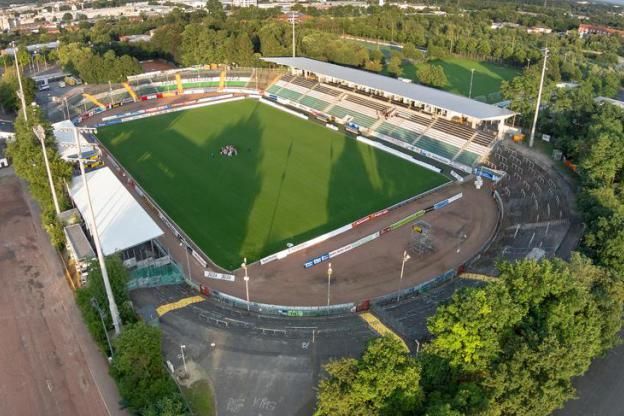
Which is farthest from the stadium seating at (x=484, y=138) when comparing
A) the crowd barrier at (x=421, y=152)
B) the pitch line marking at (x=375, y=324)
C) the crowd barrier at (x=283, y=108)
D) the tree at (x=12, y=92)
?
the tree at (x=12, y=92)

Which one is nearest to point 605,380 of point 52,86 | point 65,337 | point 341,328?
point 341,328

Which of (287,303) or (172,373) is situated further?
(287,303)

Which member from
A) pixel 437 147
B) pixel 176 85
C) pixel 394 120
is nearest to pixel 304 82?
pixel 394 120

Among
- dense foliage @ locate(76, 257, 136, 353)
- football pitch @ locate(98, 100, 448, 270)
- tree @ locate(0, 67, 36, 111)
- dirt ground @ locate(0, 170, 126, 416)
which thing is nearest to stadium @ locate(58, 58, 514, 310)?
football pitch @ locate(98, 100, 448, 270)

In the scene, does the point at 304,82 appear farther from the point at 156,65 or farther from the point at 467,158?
the point at 156,65

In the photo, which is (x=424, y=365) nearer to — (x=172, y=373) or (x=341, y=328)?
(x=341, y=328)

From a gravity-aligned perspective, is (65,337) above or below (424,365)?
below
